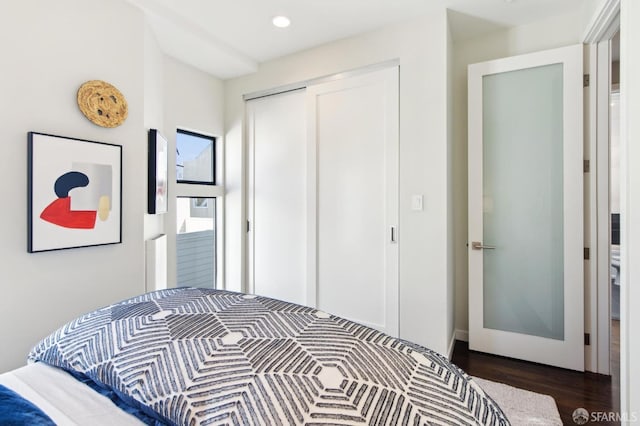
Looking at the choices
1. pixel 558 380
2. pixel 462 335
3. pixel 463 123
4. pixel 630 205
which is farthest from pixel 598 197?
pixel 462 335

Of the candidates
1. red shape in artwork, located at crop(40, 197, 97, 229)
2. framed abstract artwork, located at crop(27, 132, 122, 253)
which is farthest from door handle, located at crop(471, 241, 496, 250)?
red shape in artwork, located at crop(40, 197, 97, 229)

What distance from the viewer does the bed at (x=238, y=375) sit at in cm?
79

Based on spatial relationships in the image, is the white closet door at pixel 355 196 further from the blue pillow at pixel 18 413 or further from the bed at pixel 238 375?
the blue pillow at pixel 18 413

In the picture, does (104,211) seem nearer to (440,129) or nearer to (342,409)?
(342,409)

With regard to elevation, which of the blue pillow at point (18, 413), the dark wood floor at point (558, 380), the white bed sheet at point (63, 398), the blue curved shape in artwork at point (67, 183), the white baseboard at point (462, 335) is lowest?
the dark wood floor at point (558, 380)

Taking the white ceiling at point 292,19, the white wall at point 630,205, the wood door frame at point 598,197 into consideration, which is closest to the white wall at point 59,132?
the white ceiling at point 292,19

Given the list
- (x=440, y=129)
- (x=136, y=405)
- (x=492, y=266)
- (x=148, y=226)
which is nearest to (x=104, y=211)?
(x=148, y=226)

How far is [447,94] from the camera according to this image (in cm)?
247

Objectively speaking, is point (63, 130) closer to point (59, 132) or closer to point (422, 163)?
point (59, 132)

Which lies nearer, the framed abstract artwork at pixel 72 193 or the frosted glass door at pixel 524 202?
the framed abstract artwork at pixel 72 193

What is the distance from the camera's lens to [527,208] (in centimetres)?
255

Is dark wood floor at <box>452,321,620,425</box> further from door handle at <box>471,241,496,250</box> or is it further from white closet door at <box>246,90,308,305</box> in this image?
white closet door at <box>246,90,308,305</box>

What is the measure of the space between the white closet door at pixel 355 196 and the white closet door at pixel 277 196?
0.16m

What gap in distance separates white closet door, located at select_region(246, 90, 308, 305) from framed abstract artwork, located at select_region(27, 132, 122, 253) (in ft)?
4.73
